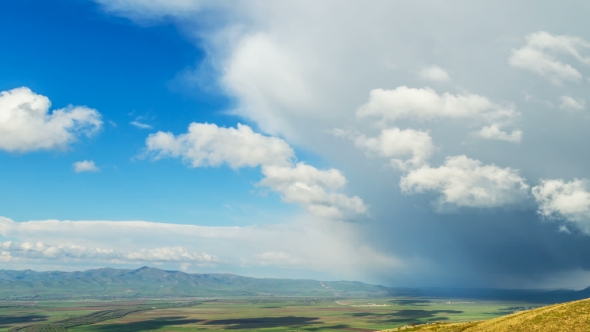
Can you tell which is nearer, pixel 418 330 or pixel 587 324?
pixel 587 324

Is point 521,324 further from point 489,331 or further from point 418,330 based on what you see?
point 418,330

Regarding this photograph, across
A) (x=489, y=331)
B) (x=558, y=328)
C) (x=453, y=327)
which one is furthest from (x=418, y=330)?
(x=558, y=328)

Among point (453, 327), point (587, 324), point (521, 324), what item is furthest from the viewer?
point (453, 327)

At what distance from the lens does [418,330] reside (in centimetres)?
11250

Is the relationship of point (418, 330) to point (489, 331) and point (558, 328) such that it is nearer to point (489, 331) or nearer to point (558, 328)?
point (489, 331)

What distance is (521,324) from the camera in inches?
3600

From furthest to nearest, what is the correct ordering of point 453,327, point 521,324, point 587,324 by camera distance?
point 453,327 < point 521,324 < point 587,324

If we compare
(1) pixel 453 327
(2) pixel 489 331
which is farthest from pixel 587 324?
(1) pixel 453 327

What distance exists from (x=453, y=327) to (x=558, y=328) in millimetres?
27059

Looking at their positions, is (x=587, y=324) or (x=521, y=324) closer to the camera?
(x=587, y=324)

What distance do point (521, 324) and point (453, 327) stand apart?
19777 millimetres

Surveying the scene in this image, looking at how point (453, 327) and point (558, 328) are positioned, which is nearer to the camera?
point (558, 328)

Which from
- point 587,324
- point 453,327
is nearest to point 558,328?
point 587,324

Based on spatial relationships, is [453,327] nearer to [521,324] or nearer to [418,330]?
[418,330]
